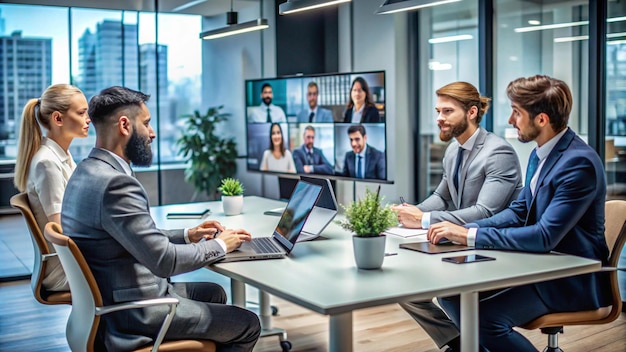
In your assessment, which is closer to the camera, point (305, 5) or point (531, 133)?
point (531, 133)

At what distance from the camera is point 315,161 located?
6.16m

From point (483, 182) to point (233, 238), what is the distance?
4.17 ft

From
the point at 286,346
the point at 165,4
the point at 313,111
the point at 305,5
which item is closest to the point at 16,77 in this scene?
the point at 165,4

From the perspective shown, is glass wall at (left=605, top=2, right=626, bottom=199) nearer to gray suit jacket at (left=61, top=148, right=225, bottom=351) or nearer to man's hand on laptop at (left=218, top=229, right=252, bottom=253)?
man's hand on laptop at (left=218, top=229, right=252, bottom=253)

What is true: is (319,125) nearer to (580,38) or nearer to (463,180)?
(580,38)

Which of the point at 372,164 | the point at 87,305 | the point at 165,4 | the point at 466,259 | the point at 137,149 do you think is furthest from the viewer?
the point at 165,4

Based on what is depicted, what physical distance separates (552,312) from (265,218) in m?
1.47

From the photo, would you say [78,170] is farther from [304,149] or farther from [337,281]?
[304,149]

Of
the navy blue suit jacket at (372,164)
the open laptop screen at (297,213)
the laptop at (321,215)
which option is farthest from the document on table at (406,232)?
the navy blue suit jacket at (372,164)

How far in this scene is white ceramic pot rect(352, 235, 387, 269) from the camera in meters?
2.45

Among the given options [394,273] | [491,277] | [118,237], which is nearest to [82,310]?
[118,237]

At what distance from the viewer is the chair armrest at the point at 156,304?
242 cm

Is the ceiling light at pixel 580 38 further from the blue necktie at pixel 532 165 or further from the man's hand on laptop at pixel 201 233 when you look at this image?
the man's hand on laptop at pixel 201 233

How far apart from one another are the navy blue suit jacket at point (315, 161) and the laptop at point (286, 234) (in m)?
2.95
